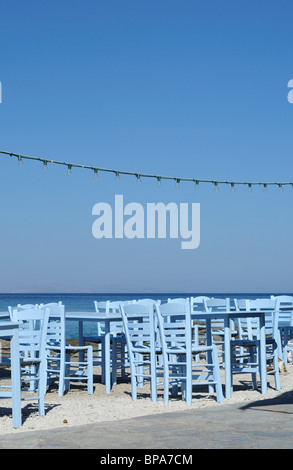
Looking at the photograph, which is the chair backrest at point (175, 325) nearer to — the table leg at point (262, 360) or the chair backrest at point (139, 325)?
the chair backrest at point (139, 325)

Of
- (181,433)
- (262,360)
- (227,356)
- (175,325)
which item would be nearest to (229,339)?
(227,356)

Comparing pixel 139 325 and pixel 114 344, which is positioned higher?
pixel 139 325

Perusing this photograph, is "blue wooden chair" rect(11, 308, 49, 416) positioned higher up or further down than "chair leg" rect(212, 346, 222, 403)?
higher up

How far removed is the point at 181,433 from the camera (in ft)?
16.8

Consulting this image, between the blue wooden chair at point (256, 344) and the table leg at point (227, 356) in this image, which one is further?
the blue wooden chair at point (256, 344)

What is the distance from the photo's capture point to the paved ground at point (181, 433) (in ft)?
15.5

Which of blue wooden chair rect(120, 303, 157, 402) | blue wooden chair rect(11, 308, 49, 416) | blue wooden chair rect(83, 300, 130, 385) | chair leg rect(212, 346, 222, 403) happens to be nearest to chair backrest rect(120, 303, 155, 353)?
blue wooden chair rect(120, 303, 157, 402)

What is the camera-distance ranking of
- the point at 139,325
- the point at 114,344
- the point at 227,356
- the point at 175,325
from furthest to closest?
the point at 114,344, the point at 227,356, the point at 139,325, the point at 175,325

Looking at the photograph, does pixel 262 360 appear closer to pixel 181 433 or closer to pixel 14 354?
pixel 181 433

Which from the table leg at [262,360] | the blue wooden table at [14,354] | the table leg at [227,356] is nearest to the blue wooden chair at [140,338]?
the table leg at [227,356]

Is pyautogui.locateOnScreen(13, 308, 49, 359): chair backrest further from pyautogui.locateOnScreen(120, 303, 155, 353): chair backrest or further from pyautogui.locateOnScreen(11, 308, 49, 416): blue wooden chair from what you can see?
pyautogui.locateOnScreen(120, 303, 155, 353): chair backrest

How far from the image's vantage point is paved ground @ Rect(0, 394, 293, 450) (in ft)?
15.5

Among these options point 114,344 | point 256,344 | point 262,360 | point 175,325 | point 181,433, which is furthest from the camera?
point 114,344
